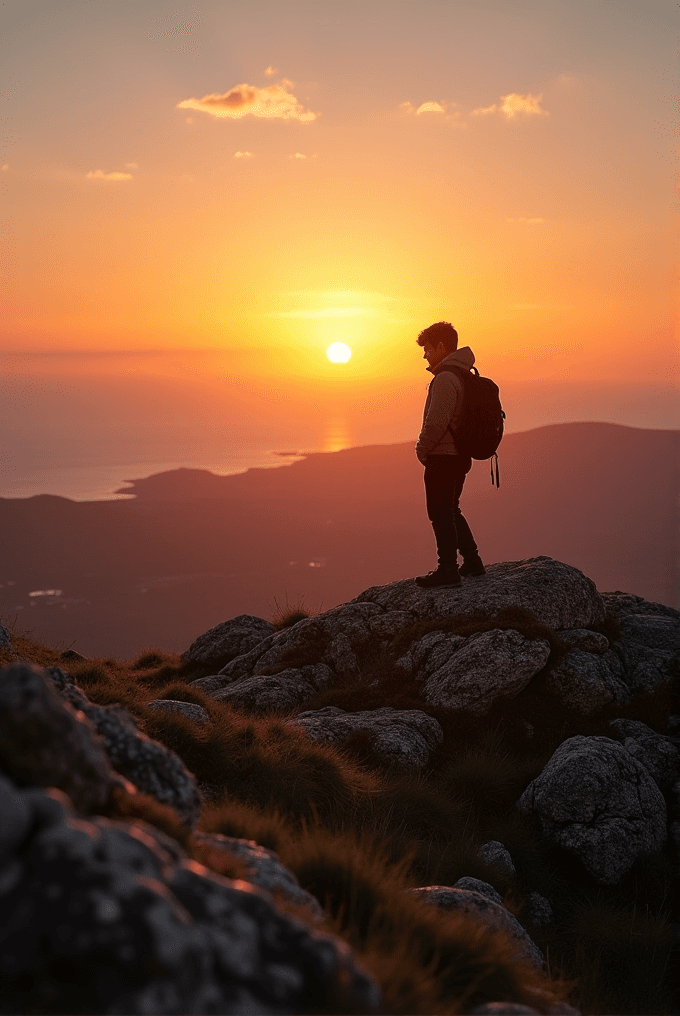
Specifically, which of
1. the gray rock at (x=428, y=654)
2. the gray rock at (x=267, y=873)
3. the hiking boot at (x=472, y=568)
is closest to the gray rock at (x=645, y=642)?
the hiking boot at (x=472, y=568)

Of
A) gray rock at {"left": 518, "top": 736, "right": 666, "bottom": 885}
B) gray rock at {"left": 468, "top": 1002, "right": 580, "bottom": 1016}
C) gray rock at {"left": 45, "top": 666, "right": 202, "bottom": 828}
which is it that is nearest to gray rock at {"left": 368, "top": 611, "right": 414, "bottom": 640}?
gray rock at {"left": 518, "top": 736, "right": 666, "bottom": 885}

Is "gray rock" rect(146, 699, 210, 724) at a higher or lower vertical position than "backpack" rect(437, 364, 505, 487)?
lower

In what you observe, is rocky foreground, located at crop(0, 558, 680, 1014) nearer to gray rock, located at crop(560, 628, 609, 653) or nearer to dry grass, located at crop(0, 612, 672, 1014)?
gray rock, located at crop(560, 628, 609, 653)

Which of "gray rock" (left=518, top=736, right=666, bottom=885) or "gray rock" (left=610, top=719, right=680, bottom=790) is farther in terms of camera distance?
"gray rock" (left=610, top=719, right=680, bottom=790)

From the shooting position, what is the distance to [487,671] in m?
13.7

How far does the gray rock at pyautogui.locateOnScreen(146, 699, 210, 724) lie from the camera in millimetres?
10766

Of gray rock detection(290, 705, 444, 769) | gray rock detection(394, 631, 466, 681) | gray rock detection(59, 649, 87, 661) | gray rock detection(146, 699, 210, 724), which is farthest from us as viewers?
gray rock detection(59, 649, 87, 661)

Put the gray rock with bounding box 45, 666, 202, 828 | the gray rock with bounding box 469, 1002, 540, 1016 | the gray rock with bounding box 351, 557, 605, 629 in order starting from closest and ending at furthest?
the gray rock with bounding box 469, 1002, 540, 1016 < the gray rock with bounding box 45, 666, 202, 828 < the gray rock with bounding box 351, 557, 605, 629

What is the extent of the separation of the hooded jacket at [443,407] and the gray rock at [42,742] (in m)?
11.6

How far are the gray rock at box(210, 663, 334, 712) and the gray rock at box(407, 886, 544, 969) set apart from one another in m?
8.24

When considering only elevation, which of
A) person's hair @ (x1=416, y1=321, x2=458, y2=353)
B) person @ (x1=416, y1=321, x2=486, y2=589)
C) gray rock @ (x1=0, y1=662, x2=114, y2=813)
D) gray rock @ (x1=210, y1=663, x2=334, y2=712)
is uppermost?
person's hair @ (x1=416, y1=321, x2=458, y2=353)

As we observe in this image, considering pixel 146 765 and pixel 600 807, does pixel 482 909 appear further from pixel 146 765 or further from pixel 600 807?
pixel 600 807

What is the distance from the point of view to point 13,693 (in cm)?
379

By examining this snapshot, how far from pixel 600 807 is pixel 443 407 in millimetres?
7671
